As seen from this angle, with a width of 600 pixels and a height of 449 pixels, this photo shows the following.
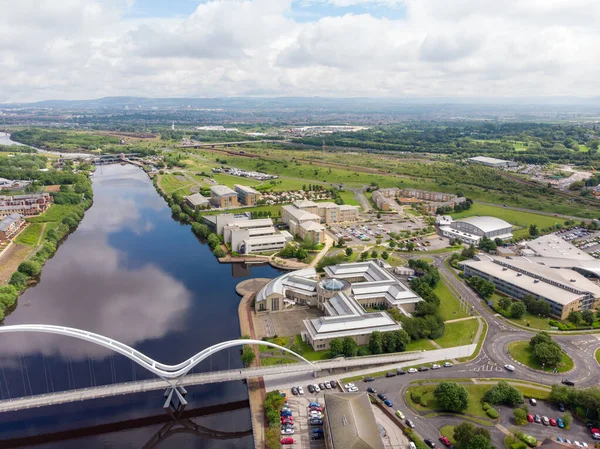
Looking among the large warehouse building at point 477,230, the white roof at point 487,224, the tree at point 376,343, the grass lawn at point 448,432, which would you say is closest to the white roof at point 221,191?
the large warehouse building at point 477,230

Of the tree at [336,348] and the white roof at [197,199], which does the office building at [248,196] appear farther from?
the tree at [336,348]

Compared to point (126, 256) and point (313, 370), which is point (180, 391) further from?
point (126, 256)

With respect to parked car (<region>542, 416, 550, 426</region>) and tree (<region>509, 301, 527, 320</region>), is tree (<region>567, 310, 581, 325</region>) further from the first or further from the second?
parked car (<region>542, 416, 550, 426</region>)

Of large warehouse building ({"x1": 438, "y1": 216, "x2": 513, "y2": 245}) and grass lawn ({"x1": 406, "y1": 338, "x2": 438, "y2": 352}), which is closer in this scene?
grass lawn ({"x1": 406, "y1": 338, "x2": 438, "y2": 352})

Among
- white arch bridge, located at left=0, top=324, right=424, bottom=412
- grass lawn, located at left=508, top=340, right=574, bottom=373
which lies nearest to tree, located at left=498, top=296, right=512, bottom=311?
grass lawn, located at left=508, top=340, right=574, bottom=373

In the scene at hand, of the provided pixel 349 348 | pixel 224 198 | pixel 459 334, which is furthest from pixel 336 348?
pixel 224 198

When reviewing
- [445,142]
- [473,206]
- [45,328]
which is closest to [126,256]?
[45,328]

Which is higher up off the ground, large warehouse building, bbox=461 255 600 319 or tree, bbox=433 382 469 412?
large warehouse building, bbox=461 255 600 319
